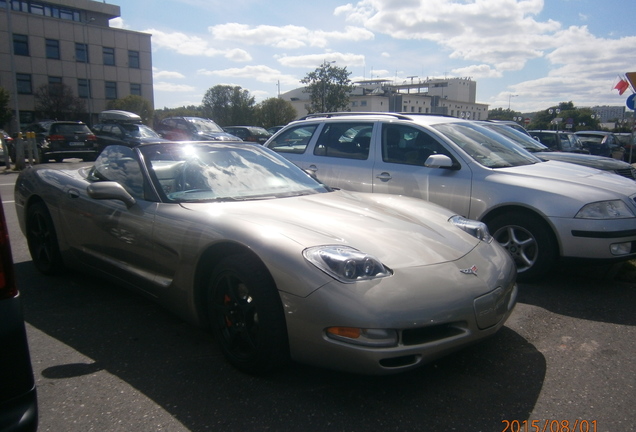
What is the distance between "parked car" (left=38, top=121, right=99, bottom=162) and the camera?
1766cm

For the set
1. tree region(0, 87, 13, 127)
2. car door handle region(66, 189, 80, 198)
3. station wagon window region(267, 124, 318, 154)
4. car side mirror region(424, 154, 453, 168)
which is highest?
tree region(0, 87, 13, 127)

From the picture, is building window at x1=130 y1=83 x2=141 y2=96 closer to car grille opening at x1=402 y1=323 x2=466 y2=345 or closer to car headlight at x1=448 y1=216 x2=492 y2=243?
car headlight at x1=448 y1=216 x2=492 y2=243

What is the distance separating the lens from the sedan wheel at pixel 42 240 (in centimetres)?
442

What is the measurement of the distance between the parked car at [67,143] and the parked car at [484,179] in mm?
14143

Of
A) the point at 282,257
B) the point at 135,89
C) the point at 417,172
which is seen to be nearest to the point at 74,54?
the point at 135,89

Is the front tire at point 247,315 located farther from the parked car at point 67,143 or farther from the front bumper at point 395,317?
the parked car at point 67,143

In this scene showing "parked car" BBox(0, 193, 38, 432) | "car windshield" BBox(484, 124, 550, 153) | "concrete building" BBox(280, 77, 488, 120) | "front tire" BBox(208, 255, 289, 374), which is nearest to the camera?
"parked car" BBox(0, 193, 38, 432)

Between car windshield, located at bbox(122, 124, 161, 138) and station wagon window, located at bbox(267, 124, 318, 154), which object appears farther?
car windshield, located at bbox(122, 124, 161, 138)

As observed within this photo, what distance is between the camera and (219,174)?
368cm

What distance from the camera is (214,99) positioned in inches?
3019

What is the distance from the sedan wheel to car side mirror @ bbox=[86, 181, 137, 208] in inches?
52.2

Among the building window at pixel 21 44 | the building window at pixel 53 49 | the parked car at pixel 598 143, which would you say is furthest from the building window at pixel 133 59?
the parked car at pixel 598 143

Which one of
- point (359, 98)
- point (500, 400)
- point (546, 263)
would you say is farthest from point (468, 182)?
point (359, 98)

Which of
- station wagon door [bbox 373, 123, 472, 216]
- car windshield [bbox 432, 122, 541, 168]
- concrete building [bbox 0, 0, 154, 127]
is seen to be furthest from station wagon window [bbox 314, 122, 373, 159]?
concrete building [bbox 0, 0, 154, 127]
